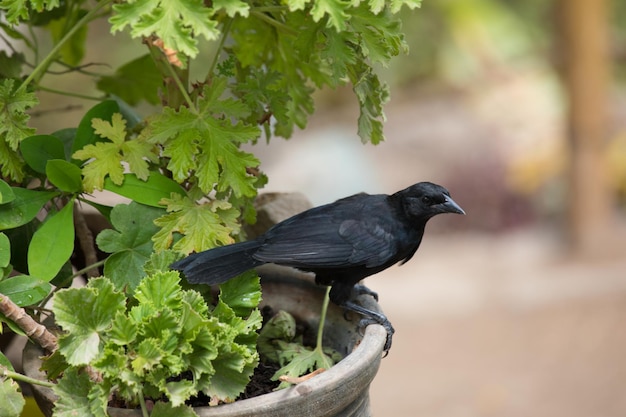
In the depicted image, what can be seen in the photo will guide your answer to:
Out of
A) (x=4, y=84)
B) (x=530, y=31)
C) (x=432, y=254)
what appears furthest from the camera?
(x=530, y=31)

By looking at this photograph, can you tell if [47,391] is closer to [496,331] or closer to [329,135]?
[496,331]

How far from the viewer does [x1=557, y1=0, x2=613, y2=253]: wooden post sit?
4539 mm

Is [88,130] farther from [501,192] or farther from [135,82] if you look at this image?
[501,192]

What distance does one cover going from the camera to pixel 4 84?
4.57 feet

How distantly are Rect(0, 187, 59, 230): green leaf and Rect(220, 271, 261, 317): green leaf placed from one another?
13.9 inches

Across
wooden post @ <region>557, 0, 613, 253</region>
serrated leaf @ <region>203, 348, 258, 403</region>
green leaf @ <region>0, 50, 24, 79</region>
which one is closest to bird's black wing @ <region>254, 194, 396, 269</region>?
serrated leaf @ <region>203, 348, 258, 403</region>

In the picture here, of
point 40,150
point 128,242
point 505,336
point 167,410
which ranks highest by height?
point 40,150

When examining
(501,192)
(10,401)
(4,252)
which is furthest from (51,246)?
(501,192)

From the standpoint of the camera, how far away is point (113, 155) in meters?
1.44

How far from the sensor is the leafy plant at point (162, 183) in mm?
1182

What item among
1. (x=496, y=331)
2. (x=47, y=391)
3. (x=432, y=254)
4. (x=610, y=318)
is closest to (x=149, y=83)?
(x=47, y=391)

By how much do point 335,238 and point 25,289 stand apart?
54cm

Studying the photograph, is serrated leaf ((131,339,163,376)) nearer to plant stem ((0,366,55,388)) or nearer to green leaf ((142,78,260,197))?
plant stem ((0,366,55,388))

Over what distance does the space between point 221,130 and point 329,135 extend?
16.5ft
